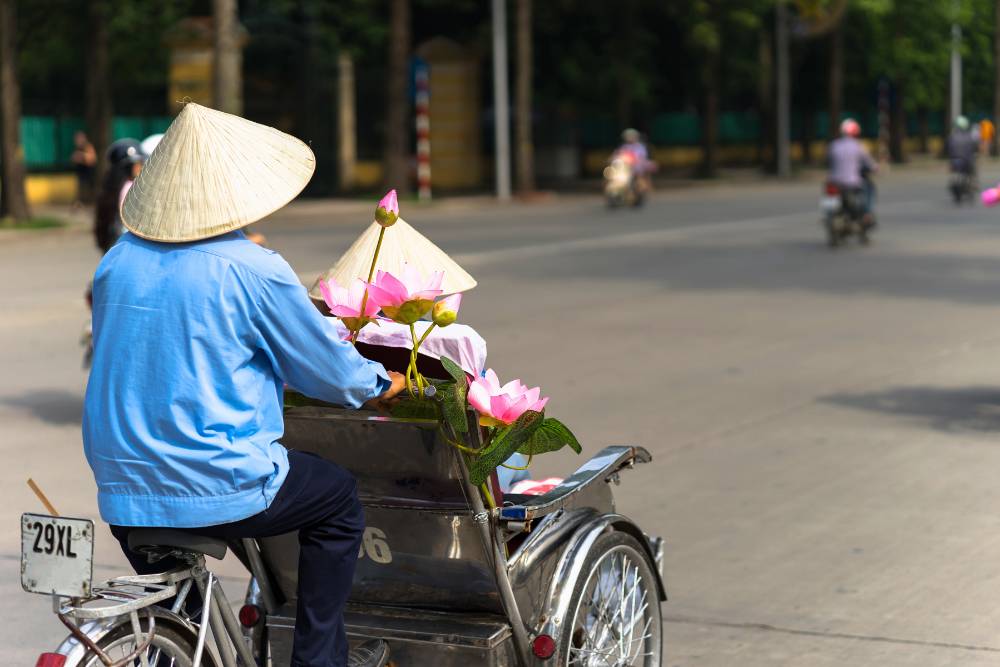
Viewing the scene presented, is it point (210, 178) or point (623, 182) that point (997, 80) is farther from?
point (210, 178)

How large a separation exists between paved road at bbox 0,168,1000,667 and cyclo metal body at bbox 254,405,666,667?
112 cm

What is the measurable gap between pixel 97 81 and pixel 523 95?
920 cm

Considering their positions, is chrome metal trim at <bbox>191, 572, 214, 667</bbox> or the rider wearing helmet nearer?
chrome metal trim at <bbox>191, 572, 214, 667</bbox>

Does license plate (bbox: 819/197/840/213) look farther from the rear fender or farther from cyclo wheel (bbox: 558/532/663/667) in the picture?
A: the rear fender

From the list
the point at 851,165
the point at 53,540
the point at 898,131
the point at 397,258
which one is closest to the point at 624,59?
the point at 851,165

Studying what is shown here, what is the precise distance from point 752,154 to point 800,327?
1736 inches

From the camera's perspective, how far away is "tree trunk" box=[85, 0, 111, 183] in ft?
105

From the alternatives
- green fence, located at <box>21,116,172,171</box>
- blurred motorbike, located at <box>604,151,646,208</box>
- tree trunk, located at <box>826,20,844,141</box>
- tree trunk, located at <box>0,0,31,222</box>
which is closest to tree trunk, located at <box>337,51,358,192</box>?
green fence, located at <box>21,116,172,171</box>

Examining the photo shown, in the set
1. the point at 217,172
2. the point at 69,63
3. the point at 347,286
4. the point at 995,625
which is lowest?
the point at 995,625

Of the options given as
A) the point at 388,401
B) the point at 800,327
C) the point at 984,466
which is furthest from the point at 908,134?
the point at 388,401

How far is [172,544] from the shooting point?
10.9 ft

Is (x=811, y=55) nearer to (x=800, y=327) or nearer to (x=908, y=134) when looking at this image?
(x=908, y=134)

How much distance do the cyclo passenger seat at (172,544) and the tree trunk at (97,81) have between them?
1165 inches

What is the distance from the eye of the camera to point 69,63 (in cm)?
4116
